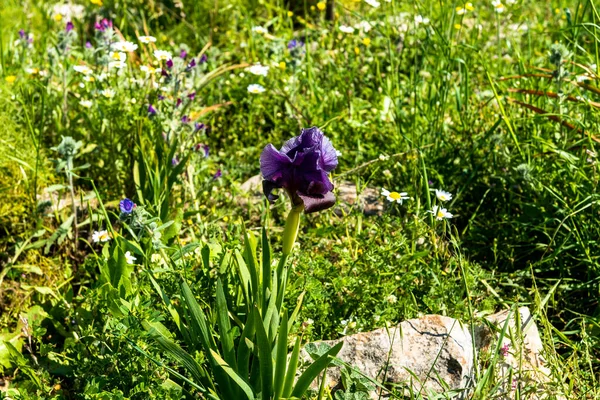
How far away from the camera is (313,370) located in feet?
6.15

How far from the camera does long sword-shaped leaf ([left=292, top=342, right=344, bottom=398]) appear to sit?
5.97 feet

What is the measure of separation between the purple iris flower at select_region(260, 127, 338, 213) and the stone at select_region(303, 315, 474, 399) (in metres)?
0.54

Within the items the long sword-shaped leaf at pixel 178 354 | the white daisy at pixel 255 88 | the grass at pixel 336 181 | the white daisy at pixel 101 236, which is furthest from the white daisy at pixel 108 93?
the long sword-shaped leaf at pixel 178 354

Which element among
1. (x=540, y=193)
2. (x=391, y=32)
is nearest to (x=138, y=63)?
(x=391, y=32)

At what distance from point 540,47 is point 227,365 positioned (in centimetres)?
312

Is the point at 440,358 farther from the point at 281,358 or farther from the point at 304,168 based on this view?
the point at 304,168

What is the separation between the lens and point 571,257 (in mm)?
2719

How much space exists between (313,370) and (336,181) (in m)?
1.36

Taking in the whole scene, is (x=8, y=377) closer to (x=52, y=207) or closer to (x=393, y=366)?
(x=52, y=207)

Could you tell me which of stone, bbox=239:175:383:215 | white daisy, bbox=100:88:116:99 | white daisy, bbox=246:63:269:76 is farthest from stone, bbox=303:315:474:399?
white daisy, bbox=246:63:269:76

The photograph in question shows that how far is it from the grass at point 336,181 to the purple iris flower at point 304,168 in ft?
1.55

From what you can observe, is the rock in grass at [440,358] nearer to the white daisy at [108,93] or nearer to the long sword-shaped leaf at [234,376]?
the long sword-shaped leaf at [234,376]

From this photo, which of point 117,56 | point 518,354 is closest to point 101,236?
point 117,56

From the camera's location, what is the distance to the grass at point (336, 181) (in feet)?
7.66
